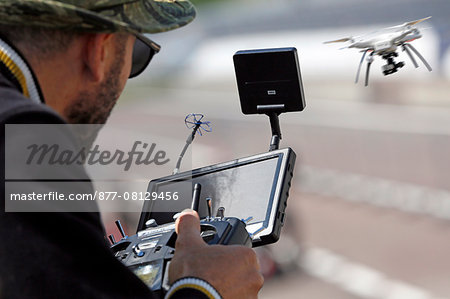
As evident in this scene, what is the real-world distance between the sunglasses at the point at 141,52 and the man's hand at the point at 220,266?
58cm

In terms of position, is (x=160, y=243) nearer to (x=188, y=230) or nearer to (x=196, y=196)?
(x=188, y=230)

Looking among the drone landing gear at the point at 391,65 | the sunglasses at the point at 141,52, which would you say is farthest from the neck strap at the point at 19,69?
the drone landing gear at the point at 391,65

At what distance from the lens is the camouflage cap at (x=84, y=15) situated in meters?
1.80

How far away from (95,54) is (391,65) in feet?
3.56

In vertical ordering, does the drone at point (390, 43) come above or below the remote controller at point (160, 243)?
above

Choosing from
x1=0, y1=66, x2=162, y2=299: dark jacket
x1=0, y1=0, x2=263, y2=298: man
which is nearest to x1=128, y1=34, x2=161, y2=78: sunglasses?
x1=0, y1=0, x2=263, y2=298: man

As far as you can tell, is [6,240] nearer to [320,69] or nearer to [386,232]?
[386,232]

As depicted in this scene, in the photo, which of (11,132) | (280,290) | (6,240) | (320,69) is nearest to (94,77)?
(11,132)

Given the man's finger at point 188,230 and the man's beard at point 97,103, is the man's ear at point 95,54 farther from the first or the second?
the man's finger at point 188,230

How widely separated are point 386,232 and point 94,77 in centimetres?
1181

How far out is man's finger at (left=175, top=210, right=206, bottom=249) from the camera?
197cm

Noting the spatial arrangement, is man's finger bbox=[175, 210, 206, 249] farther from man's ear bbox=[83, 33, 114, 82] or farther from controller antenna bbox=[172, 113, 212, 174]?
controller antenna bbox=[172, 113, 212, 174]

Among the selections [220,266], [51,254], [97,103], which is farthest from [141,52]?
[51,254]

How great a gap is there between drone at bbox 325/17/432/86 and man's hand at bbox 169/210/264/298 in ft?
2.73
